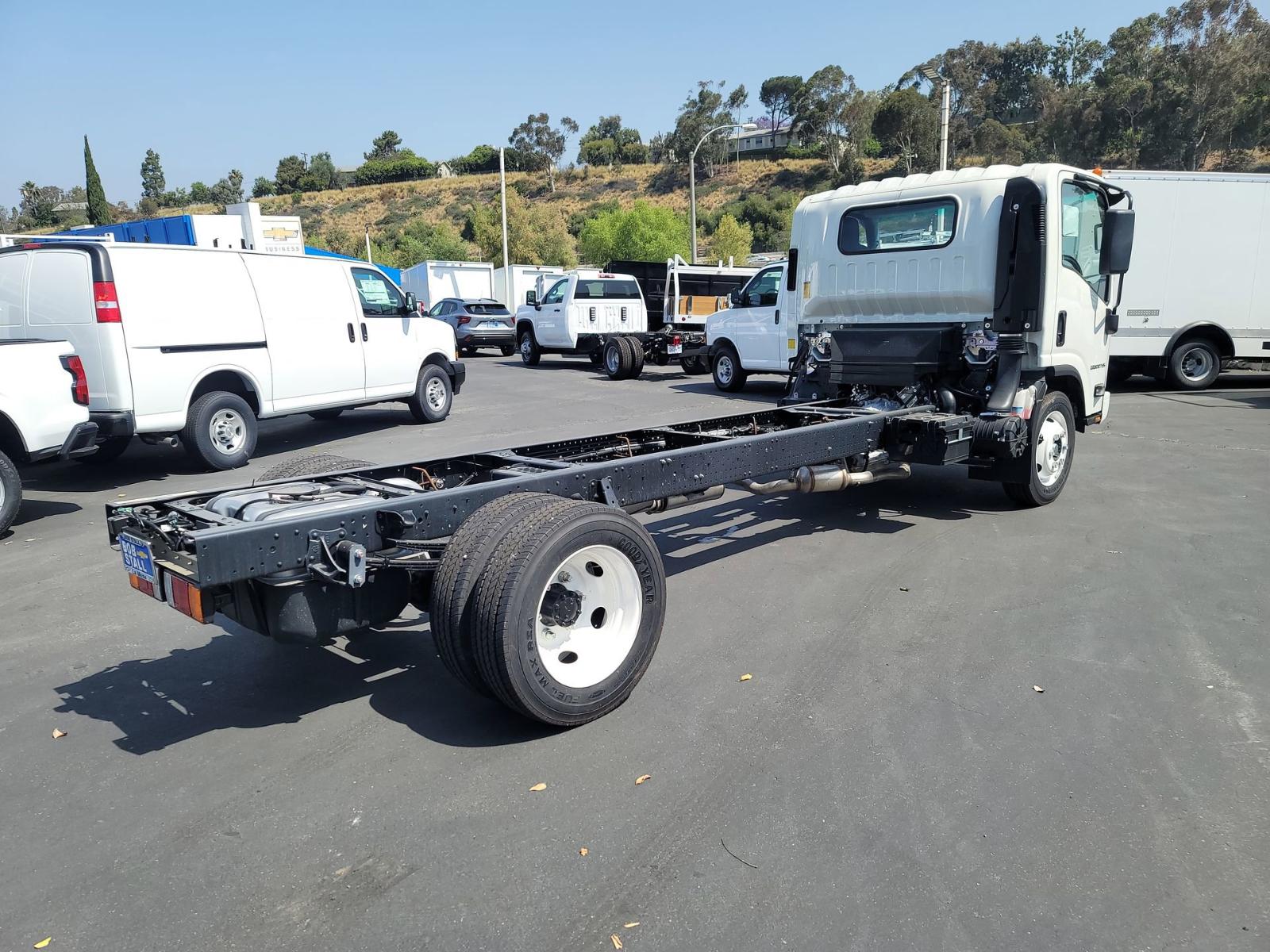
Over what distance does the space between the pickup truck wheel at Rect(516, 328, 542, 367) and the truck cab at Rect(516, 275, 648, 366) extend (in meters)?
0.72

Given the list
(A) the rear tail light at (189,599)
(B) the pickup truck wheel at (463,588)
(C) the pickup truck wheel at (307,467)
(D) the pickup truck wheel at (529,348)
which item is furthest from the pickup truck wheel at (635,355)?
(A) the rear tail light at (189,599)

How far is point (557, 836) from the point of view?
295cm

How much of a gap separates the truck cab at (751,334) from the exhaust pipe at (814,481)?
846 centimetres

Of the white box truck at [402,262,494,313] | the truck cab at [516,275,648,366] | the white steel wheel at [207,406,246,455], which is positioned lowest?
the white steel wheel at [207,406,246,455]

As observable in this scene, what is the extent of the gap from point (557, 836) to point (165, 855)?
1303 millimetres

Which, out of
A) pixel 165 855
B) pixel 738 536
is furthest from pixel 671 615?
pixel 165 855

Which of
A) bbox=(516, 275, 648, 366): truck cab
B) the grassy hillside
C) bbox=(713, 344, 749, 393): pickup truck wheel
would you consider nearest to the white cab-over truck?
bbox=(713, 344, 749, 393): pickup truck wheel

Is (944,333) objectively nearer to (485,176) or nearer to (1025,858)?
(1025,858)

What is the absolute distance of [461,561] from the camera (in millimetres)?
3367

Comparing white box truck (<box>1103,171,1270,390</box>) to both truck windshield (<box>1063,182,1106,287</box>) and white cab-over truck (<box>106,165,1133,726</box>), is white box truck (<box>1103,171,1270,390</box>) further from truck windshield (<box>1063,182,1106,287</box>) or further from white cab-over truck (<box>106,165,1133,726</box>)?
truck windshield (<box>1063,182,1106,287</box>)

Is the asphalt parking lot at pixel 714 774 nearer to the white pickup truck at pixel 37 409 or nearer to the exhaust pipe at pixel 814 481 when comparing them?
the exhaust pipe at pixel 814 481

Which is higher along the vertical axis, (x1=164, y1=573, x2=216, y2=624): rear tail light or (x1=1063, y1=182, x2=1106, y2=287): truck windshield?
(x1=1063, y1=182, x2=1106, y2=287): truck windshield

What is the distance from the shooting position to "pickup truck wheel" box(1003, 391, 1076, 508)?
693cm

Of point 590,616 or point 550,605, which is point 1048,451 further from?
point 550,605
